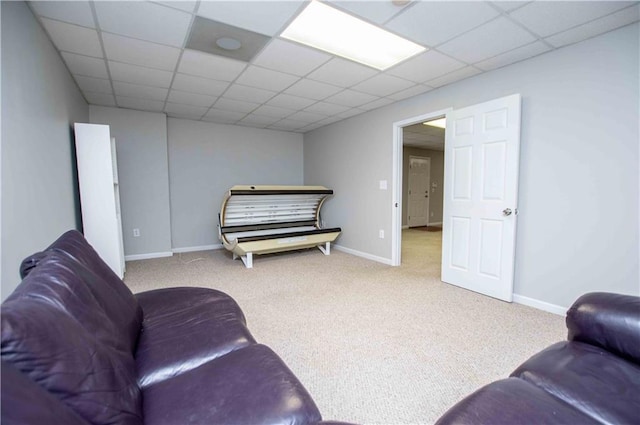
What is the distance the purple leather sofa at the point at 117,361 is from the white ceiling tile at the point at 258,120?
3570mm

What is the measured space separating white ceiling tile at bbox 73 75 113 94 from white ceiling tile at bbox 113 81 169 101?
0.08 meters

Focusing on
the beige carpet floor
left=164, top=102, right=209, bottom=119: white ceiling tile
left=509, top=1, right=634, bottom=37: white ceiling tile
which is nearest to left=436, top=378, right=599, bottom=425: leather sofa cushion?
the beige carpet floor

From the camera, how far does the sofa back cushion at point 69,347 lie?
0.60 meters

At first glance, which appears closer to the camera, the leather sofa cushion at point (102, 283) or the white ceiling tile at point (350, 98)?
the leather sofa cushion at point (102, 283)

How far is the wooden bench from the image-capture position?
3.90 metres

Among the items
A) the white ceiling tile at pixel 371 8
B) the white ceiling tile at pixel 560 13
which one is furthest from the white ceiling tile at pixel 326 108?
the white ceiling tile at pixel 560 13

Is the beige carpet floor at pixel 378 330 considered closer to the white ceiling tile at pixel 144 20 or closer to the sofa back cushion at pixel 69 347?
the sofa back cushion at pixel 69 347

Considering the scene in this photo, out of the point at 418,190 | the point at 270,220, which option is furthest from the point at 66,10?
the point at 418,190

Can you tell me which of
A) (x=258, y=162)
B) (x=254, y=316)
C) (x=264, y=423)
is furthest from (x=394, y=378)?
(x=258, y=162)

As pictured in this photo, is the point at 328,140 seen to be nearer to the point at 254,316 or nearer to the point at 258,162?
the point at 258,162

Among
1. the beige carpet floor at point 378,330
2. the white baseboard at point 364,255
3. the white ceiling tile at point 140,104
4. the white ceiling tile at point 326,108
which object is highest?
the white ceiling tile at point 140,104

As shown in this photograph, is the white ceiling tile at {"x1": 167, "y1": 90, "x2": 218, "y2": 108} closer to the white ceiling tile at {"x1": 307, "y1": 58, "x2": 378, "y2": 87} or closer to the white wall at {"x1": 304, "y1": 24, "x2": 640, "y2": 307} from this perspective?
the white ceiling tile at {"x1": 307, "y1": 58, "x2": 378, "y2": 87}

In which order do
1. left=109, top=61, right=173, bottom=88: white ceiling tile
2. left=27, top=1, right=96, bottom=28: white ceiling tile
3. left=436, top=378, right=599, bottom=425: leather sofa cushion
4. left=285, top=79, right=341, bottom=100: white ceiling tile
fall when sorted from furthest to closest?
left=285, top=79, right=341, bottom=100: white ceiling tile < left=109, top=61, right=173, bottom=88: white ceiling tile < left=27, top=1, right=96, bottom=28: white ceiling tile < left=436, top=378, right=599, bottom=425: leather sofa cushion

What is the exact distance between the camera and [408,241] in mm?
5797
